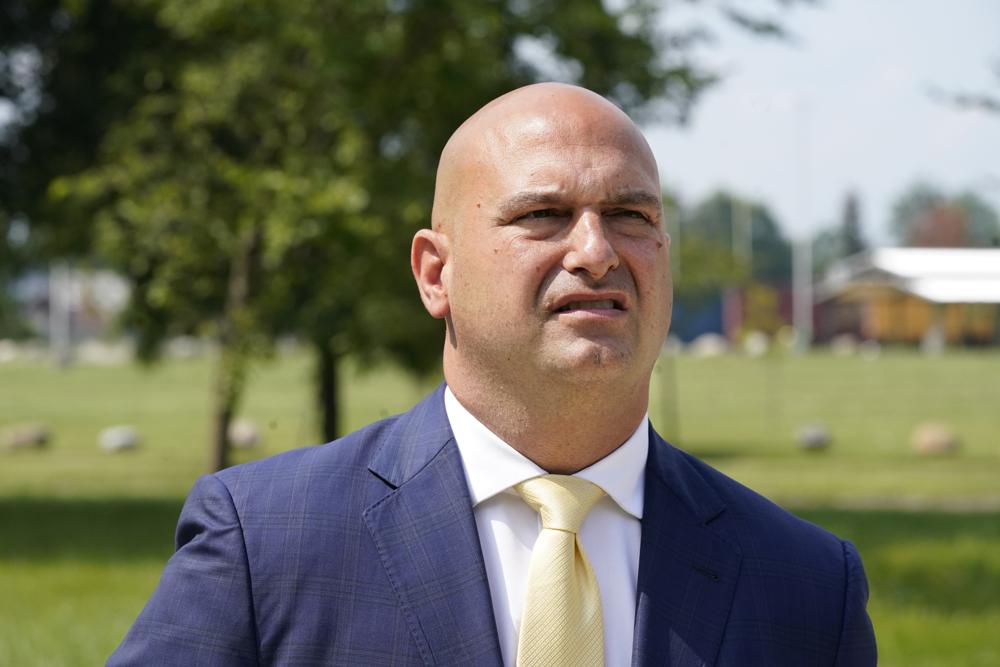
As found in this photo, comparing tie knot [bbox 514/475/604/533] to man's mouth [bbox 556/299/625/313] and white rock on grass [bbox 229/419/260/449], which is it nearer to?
man's mouth [bbox 556/299/625/313]

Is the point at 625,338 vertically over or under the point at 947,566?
over

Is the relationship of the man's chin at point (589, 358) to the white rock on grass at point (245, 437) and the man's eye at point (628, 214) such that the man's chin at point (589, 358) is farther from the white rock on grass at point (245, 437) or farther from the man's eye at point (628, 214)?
the white rock on grass at point (245, 437)

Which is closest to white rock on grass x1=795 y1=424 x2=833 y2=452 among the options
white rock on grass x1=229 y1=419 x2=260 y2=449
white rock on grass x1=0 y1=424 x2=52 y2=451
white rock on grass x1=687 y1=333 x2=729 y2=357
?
white rock on grass x1=229 y1=419 x2=260 y2=449

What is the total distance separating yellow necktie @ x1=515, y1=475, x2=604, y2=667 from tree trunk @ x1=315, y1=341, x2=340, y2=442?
1139 cm

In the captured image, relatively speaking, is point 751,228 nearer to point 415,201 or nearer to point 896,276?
point 896,276

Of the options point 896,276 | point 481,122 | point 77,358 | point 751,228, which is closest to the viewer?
point 481,122

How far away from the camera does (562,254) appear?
80.6 inches

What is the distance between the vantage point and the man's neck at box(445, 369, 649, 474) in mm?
2100

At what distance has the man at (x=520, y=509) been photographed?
2049mm

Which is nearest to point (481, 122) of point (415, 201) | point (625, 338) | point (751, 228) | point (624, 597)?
point (625, 338)

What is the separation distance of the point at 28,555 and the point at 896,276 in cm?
5013

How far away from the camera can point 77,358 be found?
74.8 meters

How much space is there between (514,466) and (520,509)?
0.07m

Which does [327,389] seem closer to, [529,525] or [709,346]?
[529,525]
